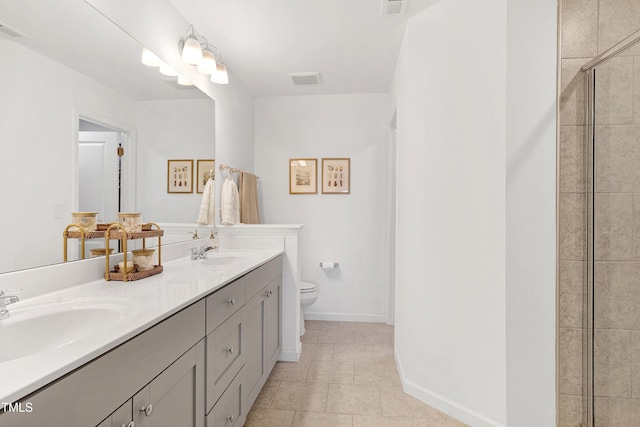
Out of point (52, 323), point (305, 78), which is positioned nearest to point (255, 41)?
point (305, 78)

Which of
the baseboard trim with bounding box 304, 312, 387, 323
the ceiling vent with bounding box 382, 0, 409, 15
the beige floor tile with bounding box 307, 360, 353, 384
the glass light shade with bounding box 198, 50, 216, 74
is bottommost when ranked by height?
Result: the beige floor tile with bounding box 307, 360, 353, 384

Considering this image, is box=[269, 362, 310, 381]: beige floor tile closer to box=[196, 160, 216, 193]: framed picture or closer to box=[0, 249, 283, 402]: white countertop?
box=[0, 249, 283, 402]: white countertop

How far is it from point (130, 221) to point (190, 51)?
1.19 m

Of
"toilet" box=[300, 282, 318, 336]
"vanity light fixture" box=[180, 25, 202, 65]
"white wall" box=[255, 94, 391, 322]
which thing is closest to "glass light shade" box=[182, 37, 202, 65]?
"vanity light fixture" box=[180, 25, 202, 65]

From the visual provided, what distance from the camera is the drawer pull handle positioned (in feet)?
3.04

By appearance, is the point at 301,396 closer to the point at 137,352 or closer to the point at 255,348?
the point at 255,348

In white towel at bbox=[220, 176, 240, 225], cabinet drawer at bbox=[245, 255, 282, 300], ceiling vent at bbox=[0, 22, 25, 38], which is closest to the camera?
ceiling vent at bbox=[0, 22, 25, 38]

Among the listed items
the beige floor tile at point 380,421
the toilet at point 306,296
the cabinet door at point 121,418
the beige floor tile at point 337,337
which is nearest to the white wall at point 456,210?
the beige floor tile at point 380,421

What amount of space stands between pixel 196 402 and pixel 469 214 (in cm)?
157

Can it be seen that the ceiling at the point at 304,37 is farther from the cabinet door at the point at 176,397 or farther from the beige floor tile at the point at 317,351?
the beige floor tile at the point at 317,351

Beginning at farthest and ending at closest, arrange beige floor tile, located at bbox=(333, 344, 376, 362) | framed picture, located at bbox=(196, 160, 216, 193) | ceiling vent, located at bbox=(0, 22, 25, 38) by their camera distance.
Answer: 1. beige floor tile, located at bbox=(333, 344, 376, 362)
2. framed picture, located at bbox=(196, 160, 216, 193)
3. ceiling vent, located at bbox=(0, 22, 25, 38)

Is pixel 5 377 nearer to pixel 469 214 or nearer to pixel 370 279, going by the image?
pixel 469 214

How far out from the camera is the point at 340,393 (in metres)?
2.15

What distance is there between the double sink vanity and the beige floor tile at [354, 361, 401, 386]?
81 cm
